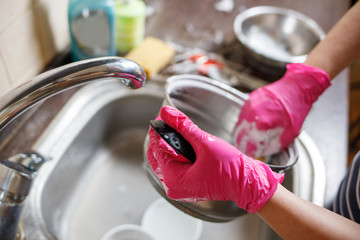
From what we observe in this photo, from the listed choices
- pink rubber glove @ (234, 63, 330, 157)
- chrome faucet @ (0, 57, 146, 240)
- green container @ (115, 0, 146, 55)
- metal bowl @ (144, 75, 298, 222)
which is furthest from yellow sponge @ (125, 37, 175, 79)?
chrome faucet @ (0, 57, 146, 240)

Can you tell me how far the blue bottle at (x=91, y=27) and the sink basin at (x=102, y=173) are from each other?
0.10 metres

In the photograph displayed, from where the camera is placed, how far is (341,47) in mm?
753

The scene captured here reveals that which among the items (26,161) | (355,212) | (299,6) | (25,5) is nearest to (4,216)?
(26,161)

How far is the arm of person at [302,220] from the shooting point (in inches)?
19.3

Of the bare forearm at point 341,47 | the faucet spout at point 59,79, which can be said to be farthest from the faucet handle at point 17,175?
the bare forearm at point 341,47

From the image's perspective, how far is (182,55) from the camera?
1.02m

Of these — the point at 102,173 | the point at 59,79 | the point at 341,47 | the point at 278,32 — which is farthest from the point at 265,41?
the point at 59,79

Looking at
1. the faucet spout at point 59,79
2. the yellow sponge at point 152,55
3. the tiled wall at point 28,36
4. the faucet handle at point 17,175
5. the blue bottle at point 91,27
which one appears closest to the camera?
the faucet spout at point 59,79

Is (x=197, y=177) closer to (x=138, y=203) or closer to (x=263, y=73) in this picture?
(x=138, y=203)

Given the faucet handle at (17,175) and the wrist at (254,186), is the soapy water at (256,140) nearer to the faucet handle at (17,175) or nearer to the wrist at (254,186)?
the wrist at (254,186)

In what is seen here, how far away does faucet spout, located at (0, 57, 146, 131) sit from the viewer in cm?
42

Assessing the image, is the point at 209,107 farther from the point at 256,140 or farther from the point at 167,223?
the point at 167,223

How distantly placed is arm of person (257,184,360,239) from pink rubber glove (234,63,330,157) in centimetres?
22

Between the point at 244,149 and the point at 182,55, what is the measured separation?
0.41 meters
